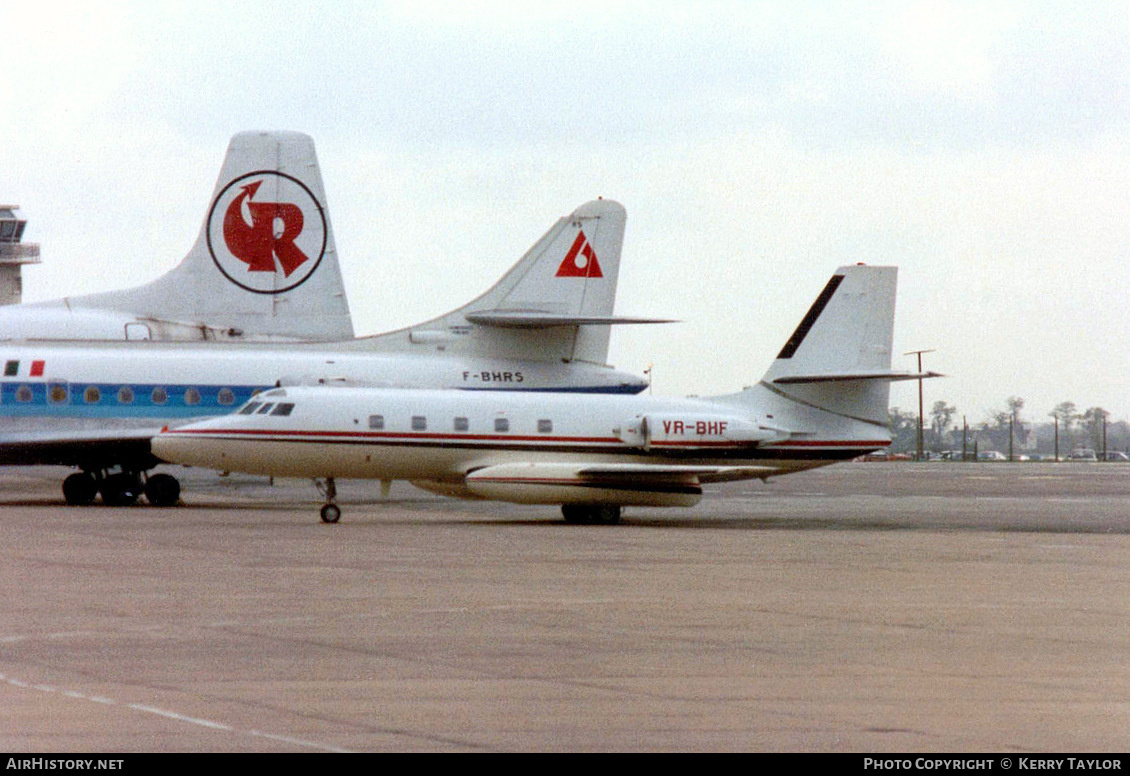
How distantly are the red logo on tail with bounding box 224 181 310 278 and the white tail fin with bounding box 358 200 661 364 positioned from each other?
488cm

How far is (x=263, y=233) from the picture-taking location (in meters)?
38.6

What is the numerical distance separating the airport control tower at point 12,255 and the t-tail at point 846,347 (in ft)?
193

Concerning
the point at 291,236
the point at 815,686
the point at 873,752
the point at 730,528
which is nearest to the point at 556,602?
the point at 815,686

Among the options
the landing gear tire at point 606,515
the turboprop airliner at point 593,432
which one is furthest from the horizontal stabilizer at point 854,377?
the landing gear tire at point 606,515

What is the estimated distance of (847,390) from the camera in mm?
28406

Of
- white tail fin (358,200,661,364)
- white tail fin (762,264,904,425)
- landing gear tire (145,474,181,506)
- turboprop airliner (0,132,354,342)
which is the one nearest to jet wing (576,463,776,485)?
white tail fin (762,264,904,425)

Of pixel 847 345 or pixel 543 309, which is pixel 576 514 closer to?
pixel 847 345

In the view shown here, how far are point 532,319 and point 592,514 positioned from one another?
7.67 meters

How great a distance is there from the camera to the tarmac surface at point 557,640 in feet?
27.5

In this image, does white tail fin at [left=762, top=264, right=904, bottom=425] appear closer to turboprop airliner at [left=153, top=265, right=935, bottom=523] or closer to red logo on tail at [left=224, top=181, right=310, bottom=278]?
turboprop airliner at [left=153, top=265, right=935, bottom=523]

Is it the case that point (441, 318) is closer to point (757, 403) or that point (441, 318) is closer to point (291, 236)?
point (291, 236)

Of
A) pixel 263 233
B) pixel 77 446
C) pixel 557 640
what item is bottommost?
pixel 557 640

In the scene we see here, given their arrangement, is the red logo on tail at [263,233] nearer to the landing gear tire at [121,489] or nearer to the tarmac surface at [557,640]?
the landing gear tire at [121,489]

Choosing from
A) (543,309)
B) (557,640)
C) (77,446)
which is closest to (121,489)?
(77,446)
